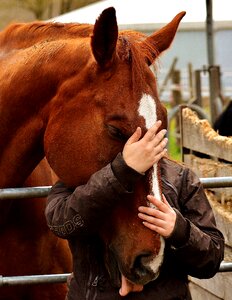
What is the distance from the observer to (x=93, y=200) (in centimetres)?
271

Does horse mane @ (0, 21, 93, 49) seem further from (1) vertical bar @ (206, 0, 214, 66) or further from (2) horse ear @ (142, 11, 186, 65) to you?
(1) vertical bar @ (206, 0, 214, 66)

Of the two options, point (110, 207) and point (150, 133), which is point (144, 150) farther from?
point (110, 207)

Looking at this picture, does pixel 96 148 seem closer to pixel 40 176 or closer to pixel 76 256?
pixel 76 256

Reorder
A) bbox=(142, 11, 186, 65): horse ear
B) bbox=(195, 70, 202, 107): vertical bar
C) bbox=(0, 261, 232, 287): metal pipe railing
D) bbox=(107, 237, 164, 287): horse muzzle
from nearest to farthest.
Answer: bbox=(107, 237, 164, 287): horse muzzle → bbox=(142, 11, 186, 65): horse ear → bbox=(0, 261, 232, 287): metal pipe railing → bbox=(195, 70, 202, 107): vertical bar

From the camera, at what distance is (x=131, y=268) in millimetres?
2629

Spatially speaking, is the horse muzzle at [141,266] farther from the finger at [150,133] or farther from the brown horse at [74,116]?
the finger at [150,133]

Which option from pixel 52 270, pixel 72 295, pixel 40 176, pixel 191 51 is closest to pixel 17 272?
pixel 52 270

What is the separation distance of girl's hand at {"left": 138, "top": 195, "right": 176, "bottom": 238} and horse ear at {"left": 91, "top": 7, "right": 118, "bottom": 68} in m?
0.58

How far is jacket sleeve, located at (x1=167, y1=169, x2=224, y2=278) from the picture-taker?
8.95 feet

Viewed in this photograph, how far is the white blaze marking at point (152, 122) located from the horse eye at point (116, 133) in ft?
0.32

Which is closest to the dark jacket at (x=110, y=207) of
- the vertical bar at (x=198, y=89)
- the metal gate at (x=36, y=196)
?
the metal gate at (x=36, y=196)

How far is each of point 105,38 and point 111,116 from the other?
287 millimetres

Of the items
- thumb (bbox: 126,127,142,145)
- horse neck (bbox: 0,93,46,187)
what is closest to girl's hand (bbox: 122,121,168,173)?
thumb (bbox: 126,127,142,145)

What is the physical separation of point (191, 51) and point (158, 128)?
90.8 feet
